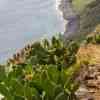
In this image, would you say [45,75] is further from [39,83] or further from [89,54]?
[89,54]

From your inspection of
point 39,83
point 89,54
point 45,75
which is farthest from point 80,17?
point 39,83

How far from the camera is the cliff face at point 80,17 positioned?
76.3ft

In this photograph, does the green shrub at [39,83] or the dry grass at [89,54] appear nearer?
the green shrub at [39,83]

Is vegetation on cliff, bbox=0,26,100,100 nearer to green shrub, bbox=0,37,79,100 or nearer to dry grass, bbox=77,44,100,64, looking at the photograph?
green shrub, bbox=0,37,79,100

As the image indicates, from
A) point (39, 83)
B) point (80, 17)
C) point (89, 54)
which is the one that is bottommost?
point (80, 17)

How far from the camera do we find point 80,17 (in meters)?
29.0

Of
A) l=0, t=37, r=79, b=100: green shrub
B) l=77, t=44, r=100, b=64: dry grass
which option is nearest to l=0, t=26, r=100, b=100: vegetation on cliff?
l=0, t=37, r=79, b=100: green shrub

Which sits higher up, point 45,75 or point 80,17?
point 45,75

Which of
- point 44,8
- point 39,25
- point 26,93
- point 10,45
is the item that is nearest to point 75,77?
point 26,93

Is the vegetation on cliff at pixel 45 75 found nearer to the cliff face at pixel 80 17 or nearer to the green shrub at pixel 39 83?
the green shrub at pixel 39 83

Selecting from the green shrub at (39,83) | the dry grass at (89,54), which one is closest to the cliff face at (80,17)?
the dry grass at (89,54)

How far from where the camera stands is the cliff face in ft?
76.3

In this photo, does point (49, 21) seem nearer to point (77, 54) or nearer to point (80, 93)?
point (77, 54)

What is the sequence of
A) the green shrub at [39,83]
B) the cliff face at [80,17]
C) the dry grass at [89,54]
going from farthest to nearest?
the cliff face at [80,17] < the dry grass at [89,54] < the green shrub at [39,83]
